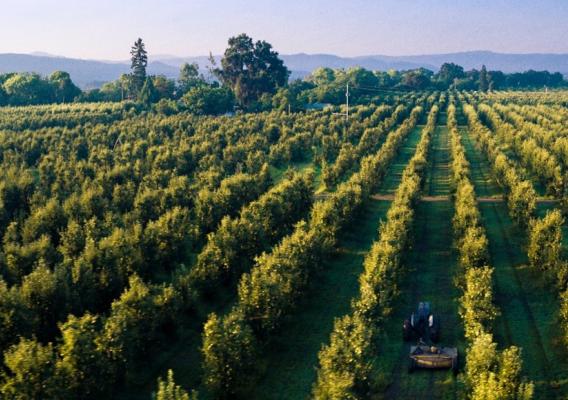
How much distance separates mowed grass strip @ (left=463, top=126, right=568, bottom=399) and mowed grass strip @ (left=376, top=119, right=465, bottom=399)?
9.13 ft

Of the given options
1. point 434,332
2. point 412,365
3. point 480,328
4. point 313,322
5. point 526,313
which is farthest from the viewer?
point 526,313

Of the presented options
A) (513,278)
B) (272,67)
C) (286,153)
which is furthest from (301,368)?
(272,67)

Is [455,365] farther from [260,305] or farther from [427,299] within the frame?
[260,305]

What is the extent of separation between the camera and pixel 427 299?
3281 cm

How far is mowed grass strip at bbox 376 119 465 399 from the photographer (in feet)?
77.7

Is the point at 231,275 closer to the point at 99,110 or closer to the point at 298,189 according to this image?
the point at 298,189

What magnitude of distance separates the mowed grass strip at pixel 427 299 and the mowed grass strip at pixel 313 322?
329 centimetres

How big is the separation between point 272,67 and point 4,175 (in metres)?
122

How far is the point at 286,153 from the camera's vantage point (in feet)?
254

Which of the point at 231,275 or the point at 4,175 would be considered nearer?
the point at 231,275

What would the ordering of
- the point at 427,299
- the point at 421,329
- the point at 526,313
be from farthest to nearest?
1. the point at 427,299
2. the point at 526,313
3. the point at 421,329

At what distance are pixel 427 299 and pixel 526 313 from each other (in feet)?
18.4

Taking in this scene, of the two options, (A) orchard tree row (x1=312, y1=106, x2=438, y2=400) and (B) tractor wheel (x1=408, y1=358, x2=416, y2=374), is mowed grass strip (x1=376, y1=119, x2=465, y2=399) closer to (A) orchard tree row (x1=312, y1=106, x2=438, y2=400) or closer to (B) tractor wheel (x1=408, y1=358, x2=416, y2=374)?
(B) tractor wheel (x1=408, y1=358, x2=416, y2=374)

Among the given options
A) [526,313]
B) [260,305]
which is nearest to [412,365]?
[260,305]
